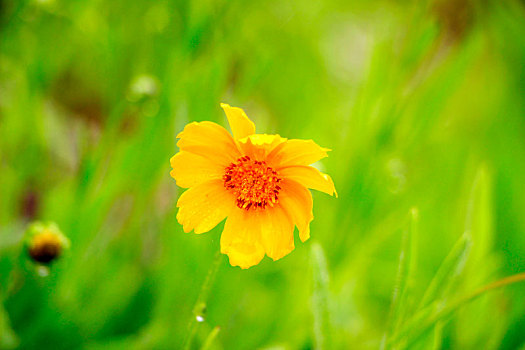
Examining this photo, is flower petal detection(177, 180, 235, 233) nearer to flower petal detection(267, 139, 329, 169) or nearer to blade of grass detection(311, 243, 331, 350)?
flower petal detection(267, 139, 329, 169)

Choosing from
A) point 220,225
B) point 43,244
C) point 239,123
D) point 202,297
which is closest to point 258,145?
point 239,123

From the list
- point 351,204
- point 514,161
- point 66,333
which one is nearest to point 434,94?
point 351,204

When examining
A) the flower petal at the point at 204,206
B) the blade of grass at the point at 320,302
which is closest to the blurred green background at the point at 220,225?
the blade of grass at the point at 320,302

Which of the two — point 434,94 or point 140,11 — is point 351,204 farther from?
point 140,11

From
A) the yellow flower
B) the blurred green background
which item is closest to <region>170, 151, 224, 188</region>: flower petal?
the yellow flower

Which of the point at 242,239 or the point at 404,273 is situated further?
the point at 404,273

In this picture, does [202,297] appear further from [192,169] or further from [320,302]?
[320,302]
